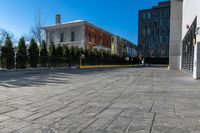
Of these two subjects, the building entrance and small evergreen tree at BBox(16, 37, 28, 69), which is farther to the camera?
small evergreen tree at BBox(16, 37, 28, 69)

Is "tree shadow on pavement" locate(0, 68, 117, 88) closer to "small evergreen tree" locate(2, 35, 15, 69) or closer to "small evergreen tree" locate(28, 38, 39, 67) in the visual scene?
"small evergreen tree" locate(2, 35, 15, 69)

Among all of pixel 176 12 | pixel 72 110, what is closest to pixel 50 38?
pixel 176 12

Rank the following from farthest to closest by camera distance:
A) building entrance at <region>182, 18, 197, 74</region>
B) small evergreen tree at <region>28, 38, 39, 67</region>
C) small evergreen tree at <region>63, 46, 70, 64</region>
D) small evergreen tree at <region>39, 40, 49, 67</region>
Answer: small evergreen tree at <region>63, 46, 70, 64</region>
small evergreen tree at <region>39, 40, 49, 67</region>
small evergreen tree at <region>28, 38, 39, 67</region>
building entrance at <region>182, 18, 197, 74</region>

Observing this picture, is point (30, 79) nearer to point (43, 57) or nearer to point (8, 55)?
point (8, 55)

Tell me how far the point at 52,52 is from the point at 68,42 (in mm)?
11934

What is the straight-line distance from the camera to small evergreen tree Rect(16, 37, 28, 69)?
48.8 feet

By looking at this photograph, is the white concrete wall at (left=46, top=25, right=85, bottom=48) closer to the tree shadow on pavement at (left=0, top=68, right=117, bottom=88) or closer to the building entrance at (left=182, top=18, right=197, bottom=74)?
the tree shadow on pavement at (left=0, top=68, right=117, bottom=88)

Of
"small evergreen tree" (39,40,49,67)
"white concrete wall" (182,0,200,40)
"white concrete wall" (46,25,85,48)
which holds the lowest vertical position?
"small evergreen tree" (39,40,49,67)

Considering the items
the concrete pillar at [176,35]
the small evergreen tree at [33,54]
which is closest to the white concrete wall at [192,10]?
the concrete pillar at [176,35]

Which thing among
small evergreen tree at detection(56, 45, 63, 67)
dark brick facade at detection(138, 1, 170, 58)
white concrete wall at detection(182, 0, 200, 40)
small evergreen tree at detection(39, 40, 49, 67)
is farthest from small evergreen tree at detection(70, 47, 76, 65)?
dark brick facade at detection(138, 1, 170, 58)

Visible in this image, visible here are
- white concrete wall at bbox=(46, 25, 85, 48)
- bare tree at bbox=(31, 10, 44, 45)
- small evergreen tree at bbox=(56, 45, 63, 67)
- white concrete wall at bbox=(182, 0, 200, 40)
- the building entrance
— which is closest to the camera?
white concrete wall at bbox=(182, 0, 200, 40)

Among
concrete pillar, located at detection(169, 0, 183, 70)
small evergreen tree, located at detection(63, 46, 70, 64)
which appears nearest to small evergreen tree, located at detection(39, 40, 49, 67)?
small evergreen tree, located at detection(63, 46, 70, 64)

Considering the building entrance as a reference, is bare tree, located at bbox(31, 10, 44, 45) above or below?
above

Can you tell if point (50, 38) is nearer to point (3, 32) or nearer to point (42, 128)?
point (3, 32)
